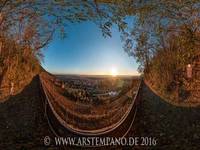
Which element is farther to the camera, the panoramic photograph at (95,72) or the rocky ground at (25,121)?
the rocky ground at (25,121)

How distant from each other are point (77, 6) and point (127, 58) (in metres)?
1.32

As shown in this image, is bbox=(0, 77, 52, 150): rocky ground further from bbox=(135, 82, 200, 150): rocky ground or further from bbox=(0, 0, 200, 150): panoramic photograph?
bbox=(135, 82, 200, 150): rocky ground

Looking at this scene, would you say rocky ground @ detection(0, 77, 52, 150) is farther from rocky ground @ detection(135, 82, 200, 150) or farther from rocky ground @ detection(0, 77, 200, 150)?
rocky ground @ detection(135, 82, 200, 150)

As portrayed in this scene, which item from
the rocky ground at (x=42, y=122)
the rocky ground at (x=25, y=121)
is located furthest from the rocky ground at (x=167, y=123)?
the rocky ground at (x=25, y=121)

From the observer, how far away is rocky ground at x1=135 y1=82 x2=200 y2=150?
11.8 meters

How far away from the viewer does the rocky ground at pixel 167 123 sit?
465 inches

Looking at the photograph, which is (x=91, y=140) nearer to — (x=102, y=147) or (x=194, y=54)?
(x=102, y=147)

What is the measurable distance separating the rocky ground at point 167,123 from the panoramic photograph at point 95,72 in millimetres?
18

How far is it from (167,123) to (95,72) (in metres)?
1.65

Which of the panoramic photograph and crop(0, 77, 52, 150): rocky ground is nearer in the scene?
the panoramic photograph

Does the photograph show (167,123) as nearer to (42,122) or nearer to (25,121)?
(42,122)

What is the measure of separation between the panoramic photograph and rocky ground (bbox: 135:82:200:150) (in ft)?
0.06

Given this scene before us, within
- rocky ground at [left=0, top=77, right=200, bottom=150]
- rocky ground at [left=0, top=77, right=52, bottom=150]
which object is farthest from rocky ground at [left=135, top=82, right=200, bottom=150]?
rocky ground at [left=0, top=77, right=52, bottom=150]

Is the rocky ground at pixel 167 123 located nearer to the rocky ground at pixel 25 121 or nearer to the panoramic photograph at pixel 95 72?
the panoramic photograph at pixel 95 72
